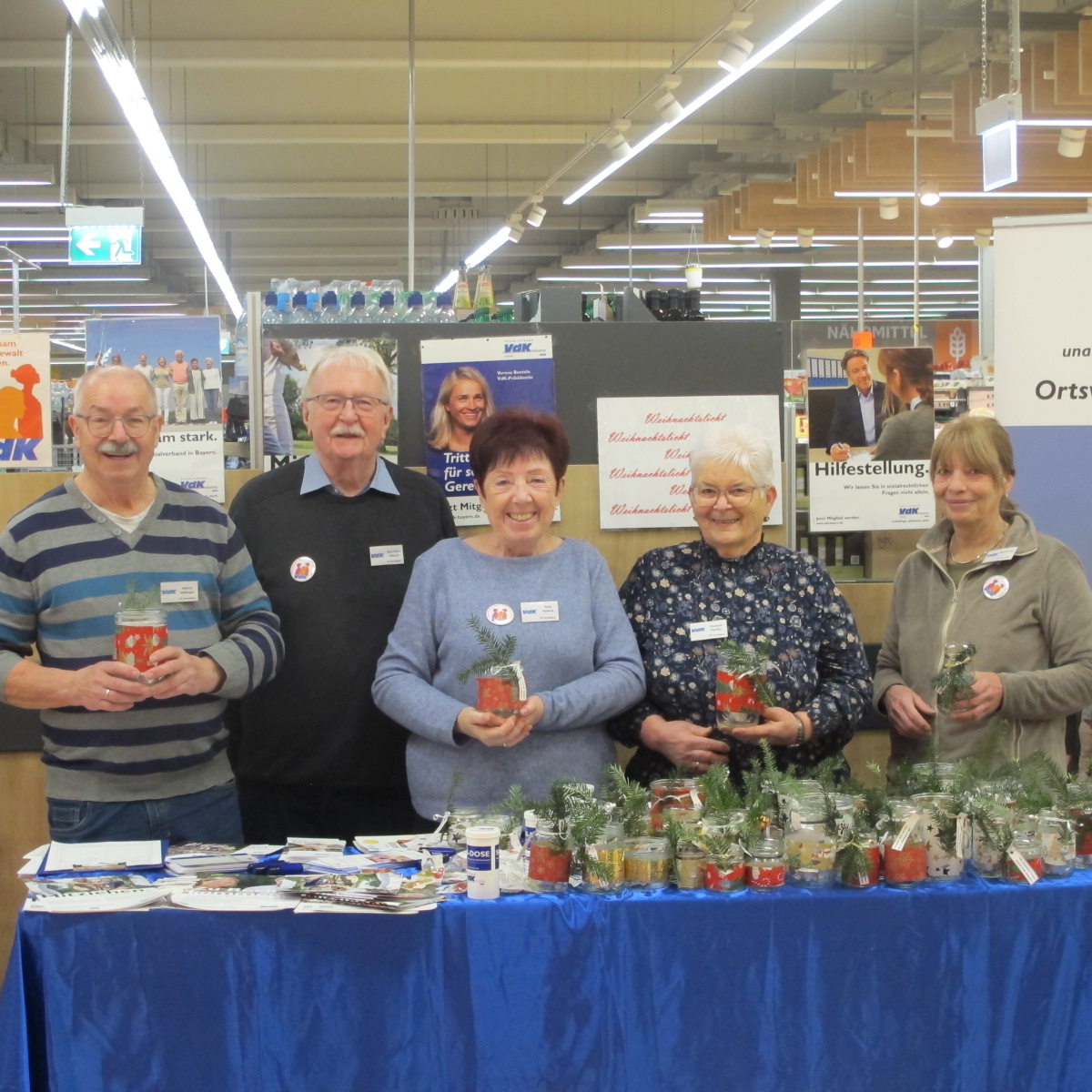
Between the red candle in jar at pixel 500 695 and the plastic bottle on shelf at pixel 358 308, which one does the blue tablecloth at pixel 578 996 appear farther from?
the plastic bottle on shelf at pixel 358 308

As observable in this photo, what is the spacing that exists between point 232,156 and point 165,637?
13.0m

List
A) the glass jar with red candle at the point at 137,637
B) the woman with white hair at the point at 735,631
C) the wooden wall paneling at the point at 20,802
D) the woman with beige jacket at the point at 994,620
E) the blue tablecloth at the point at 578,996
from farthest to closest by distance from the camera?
1. the wooden wall paneling at the point at 20,802
2. the woman with beige jacket at the point at 994,620
3. the woman with white hair at the point at 735,631
4. the glass jar with red candle at the point at 137,637
5. the blue tablecloth at the point at 578,996

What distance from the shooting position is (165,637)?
284cm

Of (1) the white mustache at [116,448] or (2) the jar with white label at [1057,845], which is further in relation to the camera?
(1) the white mustache at [116,448]

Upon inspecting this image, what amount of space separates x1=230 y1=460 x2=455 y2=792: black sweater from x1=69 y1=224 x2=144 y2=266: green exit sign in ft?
22.5

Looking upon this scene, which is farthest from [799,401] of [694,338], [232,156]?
[232,156]

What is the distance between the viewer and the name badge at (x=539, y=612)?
3.05m

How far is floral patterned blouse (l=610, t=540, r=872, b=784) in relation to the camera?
124 inches

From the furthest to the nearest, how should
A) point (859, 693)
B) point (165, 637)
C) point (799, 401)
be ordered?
point (799, 401) < point (859, 693) < point (165, 637)

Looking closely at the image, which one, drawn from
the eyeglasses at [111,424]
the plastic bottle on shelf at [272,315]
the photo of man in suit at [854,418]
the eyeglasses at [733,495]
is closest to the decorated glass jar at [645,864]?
the eyeglasses at [733,495]

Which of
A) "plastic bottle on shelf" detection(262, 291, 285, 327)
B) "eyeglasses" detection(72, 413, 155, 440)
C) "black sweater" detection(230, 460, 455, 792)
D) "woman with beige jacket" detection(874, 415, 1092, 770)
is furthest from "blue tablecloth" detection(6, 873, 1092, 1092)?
"plastic bottle on shelf" detection(262, 291, 285, 327)

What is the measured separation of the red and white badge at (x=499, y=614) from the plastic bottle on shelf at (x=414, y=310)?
5.13 ft

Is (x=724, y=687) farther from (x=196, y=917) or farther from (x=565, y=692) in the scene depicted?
(x=196, y=917)

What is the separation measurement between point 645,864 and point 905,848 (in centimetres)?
51
